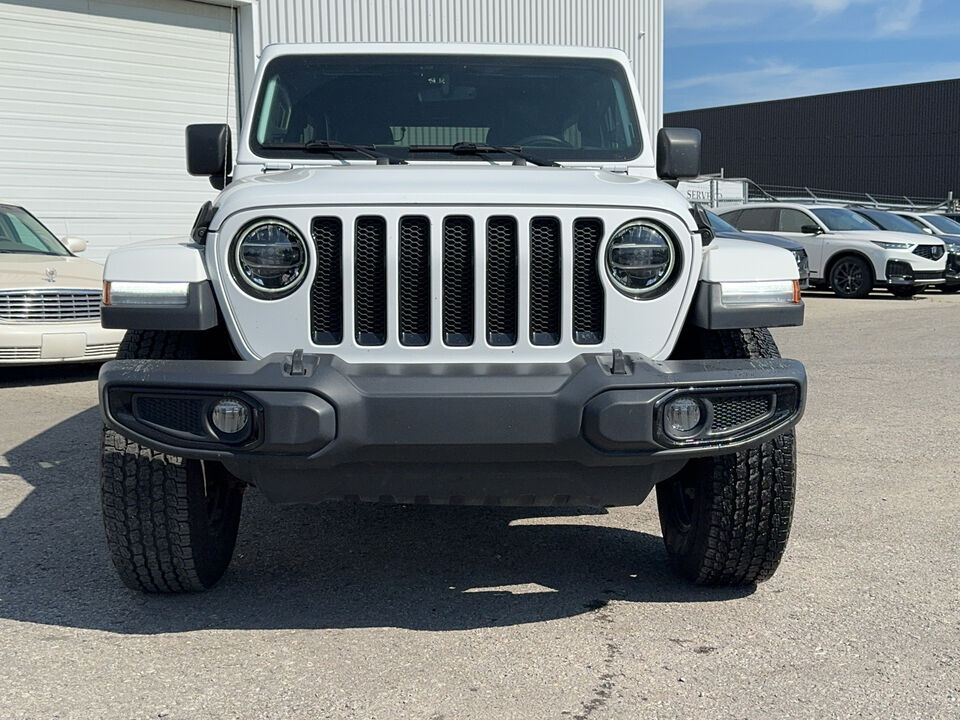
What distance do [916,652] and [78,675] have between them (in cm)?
238

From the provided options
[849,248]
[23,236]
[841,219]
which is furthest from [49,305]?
[841,219]

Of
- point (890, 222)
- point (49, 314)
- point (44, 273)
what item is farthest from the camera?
point (890, 222)

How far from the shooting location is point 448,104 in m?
4.70

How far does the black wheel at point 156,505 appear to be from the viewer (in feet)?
10.8

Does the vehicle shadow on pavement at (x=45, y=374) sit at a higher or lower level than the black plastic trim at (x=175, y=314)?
lower

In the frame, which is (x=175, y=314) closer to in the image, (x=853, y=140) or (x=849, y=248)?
(x=849, y=248)

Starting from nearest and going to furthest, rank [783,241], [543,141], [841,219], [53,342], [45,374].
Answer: [543,141] < [53,342] < [45,374] < [783,241] < [841,219]

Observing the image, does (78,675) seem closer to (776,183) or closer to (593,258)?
(593,258)

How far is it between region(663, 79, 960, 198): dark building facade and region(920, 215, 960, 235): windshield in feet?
96.1

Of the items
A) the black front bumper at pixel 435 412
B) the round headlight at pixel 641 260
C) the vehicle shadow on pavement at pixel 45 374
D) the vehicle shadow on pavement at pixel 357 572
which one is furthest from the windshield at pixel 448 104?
the vehicle shadow on pavement at pixel 45 374

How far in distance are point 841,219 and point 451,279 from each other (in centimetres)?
1665

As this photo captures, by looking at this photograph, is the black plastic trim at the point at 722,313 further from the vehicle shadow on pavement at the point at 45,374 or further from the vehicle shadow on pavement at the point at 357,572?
the vehicle shadow on pavement at the point at 45,374

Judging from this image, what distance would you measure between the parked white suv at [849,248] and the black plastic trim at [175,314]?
16.0 metres

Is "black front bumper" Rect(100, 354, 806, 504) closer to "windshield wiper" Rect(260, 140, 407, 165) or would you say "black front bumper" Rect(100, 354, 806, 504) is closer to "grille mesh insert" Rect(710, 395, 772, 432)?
"grille mesh insert" Rect(710, 395, 772, 432)
